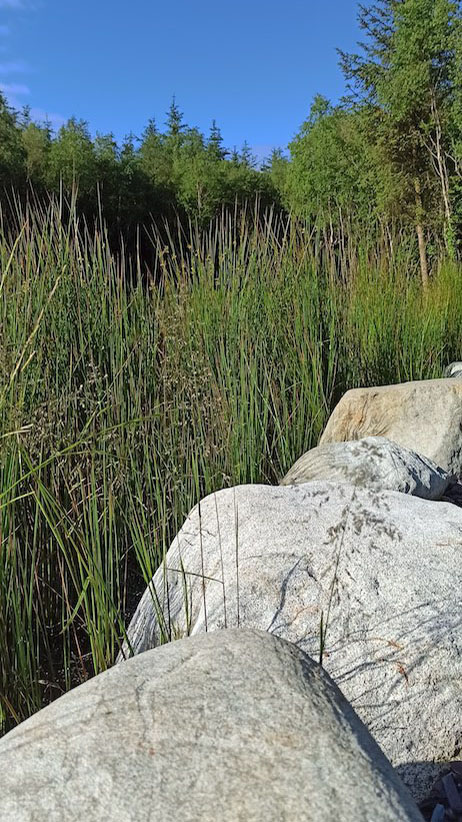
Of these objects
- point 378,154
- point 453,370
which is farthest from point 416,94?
point 453,370

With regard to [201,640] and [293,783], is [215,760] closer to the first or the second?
[293,783]

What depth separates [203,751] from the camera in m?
0.70

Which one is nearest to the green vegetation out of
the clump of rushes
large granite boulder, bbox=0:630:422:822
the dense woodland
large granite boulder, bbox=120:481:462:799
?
the clump of rushes

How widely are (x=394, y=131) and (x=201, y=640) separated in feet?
41.6

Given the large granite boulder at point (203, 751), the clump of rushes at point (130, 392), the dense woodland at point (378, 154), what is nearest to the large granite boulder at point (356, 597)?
the clump of rushes at point (130, 392)

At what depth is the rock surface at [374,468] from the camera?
7.08ft

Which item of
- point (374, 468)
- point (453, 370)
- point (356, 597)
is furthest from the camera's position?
point (453, 370)

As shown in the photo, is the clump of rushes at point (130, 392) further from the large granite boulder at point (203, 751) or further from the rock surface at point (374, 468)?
the large granite boulder at point (203, 751)

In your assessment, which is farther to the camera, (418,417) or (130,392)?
(418,417)

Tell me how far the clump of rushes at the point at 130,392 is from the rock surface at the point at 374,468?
0.20 m

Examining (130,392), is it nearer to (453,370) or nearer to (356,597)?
(356,597)

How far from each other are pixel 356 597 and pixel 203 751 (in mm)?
747

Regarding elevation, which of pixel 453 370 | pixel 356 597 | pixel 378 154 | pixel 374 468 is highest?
pixel 378 154

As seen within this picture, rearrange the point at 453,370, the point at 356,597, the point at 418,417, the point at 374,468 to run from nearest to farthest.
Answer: the point at 356,597, the point at 374,468, the point at 418,417, the point at 453,370
